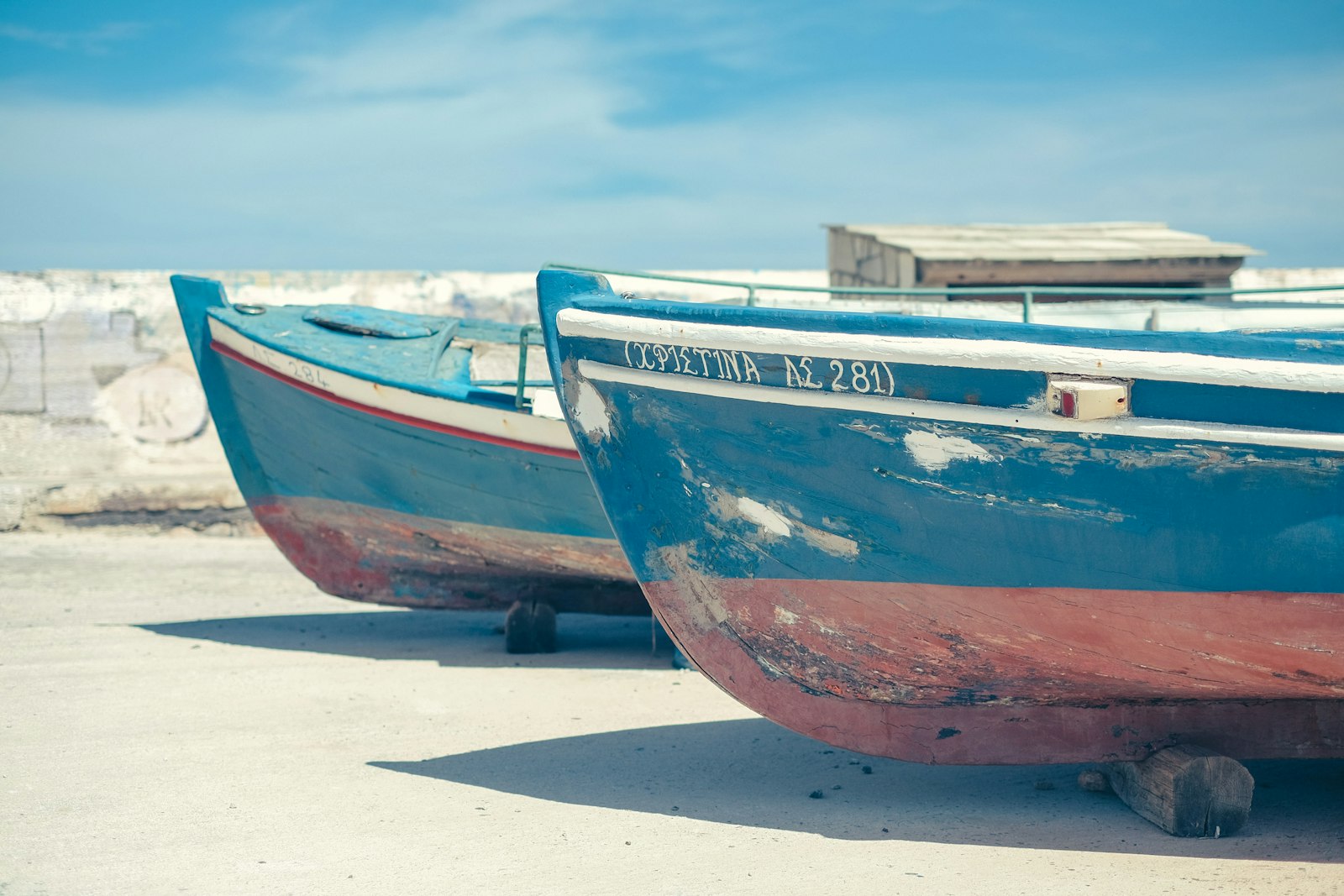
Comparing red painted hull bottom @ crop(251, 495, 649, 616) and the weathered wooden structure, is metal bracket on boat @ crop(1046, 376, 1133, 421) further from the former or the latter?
the weathered wooden structure

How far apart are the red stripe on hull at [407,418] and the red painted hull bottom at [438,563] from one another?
50 centimetres

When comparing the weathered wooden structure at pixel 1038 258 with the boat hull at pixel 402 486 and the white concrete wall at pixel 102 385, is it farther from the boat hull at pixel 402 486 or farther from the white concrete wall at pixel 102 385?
the boat hull at pixel 402 486

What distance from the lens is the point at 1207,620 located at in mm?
3318

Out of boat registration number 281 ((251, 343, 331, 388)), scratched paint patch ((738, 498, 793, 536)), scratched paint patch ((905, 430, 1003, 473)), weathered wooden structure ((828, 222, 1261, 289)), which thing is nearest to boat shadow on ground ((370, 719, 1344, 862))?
scratched paint patch ((738, 498, 793, 536))

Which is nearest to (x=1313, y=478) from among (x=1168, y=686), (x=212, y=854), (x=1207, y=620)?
(x=1207, y=620)

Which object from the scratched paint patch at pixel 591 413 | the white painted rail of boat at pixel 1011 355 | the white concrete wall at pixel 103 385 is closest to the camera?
the white painted rail of boat at pixel 1011 355

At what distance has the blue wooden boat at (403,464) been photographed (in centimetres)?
602

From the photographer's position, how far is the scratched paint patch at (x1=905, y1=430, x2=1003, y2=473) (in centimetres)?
331

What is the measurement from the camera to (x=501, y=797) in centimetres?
385

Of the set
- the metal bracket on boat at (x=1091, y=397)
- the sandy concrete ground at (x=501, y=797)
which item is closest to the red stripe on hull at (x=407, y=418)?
the sandy concrete ground at (x=501, y=797)

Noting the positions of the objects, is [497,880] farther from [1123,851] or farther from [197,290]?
[197,290]

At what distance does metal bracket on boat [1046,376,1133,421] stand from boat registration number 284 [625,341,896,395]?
450 millimetres

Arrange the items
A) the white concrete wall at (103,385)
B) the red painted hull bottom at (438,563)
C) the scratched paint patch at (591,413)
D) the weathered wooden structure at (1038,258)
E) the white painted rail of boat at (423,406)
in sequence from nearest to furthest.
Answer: the scratched paint patch at (591,413), the white painted rail of boat at (423,406), the red painted hull bottom at (438,563), the weathered wooden structure at (1038,258), the white concrete wall at (103,385)

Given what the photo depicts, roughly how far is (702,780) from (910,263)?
5.30 meters
